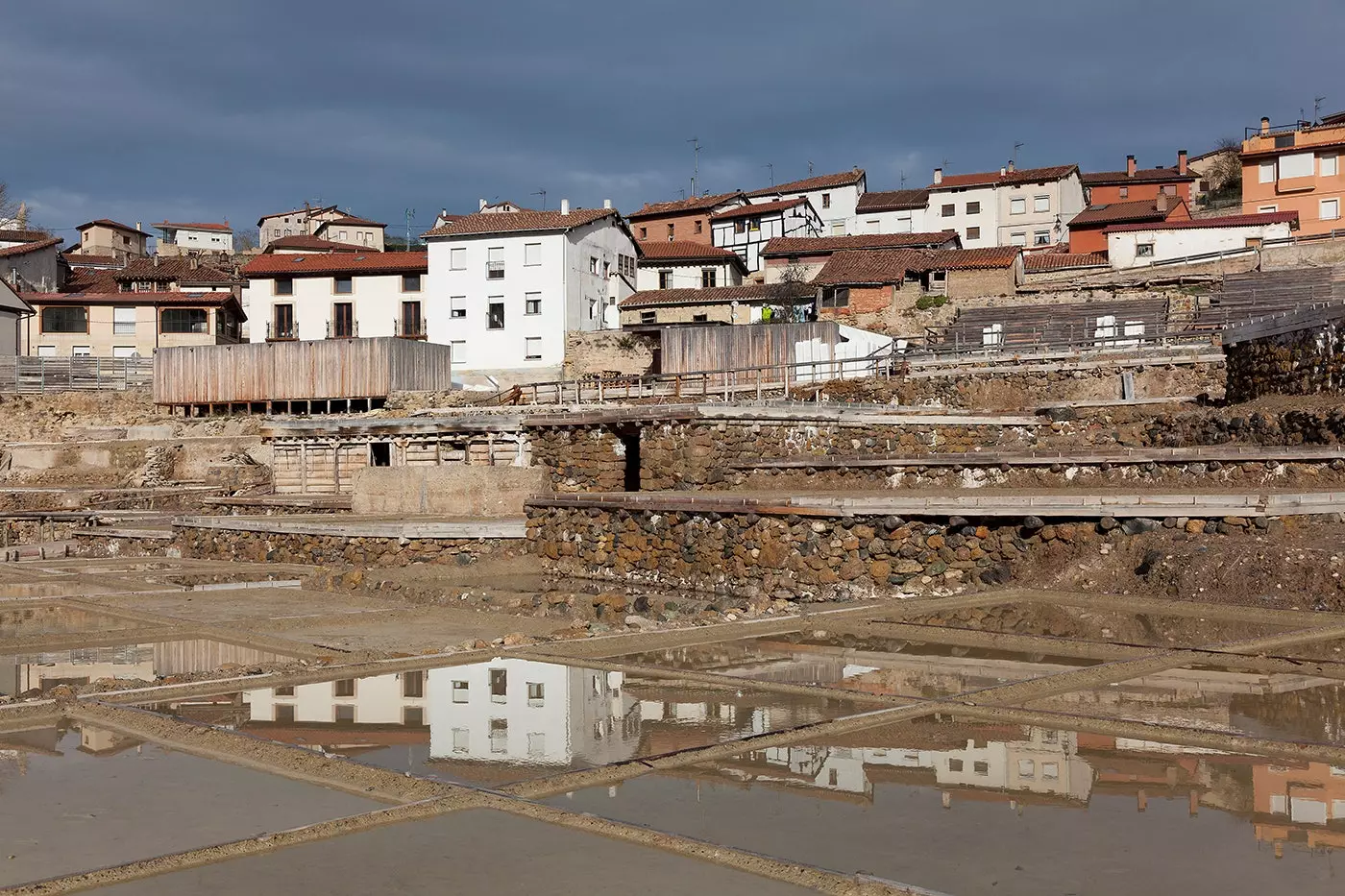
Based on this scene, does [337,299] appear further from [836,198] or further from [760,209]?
[836,198]

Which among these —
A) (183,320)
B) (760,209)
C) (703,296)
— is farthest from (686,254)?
(183,320)

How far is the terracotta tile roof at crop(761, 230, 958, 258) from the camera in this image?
214ft

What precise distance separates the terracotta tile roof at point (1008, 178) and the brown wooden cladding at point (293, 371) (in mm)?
40658

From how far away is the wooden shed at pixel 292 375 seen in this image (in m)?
46.1

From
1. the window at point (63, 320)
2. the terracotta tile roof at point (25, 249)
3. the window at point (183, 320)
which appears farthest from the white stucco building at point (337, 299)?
the terracotta tile roof at point (25, 249)

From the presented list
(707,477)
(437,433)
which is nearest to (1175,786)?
(707,477)

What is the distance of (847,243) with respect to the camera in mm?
67000

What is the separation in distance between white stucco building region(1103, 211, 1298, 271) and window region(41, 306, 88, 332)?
167 ft

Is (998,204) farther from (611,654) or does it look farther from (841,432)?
(611,654)

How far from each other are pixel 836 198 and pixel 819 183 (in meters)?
1.87

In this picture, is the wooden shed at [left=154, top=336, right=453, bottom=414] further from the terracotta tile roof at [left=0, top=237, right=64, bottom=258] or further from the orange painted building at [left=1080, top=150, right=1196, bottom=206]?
the orange painted building at [left=1080, top=150, right=1196, bottom=206]

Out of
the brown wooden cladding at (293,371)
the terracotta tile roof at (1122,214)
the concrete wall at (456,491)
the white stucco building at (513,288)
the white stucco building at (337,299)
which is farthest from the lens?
the terracotta tile roof at (1122,214)

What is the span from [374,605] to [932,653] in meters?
7.92

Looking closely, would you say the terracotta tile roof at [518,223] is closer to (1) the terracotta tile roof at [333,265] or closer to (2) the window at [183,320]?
(1) the terracotta tile roof at [333,265]
